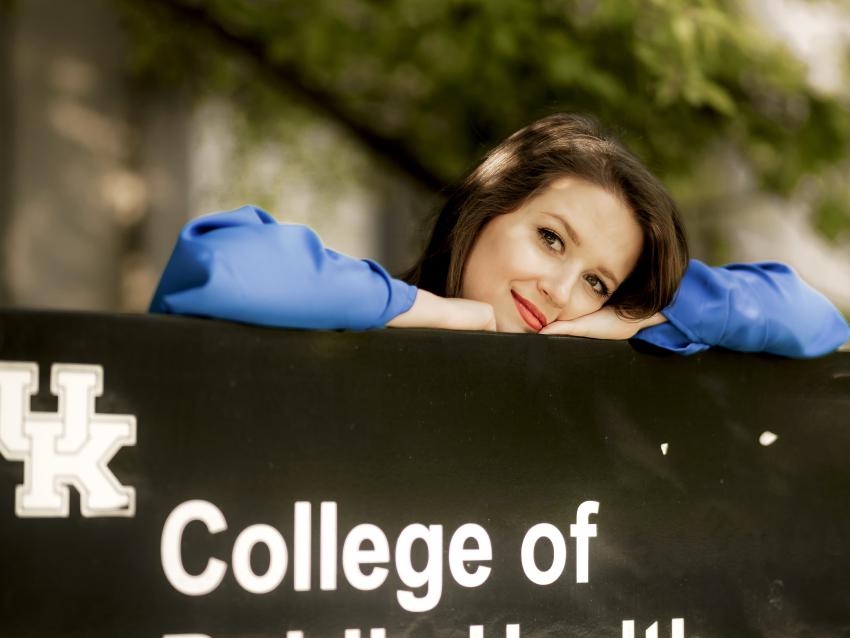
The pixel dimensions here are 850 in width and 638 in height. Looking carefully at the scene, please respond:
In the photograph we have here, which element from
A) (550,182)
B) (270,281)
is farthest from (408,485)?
(550,182)

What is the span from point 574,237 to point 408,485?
683mm

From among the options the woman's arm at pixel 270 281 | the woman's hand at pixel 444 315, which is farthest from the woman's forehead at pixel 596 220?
the woman's arm at pixel 270 281

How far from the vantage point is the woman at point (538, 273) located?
55.9 inches

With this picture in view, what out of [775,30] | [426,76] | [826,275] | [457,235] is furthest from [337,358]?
[826,275]

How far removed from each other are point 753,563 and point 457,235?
853 millimetres

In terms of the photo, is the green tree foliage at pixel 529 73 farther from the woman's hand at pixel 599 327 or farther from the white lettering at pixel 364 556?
the white lettering at pixel 364 556

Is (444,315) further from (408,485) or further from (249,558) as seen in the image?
(249,558)

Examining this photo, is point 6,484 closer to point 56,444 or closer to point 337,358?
point 56,444

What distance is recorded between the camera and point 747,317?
5.65 ft

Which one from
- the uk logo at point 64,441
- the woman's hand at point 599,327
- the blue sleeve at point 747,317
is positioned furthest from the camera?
the woman's hand at point 599,327

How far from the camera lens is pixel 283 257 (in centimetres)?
146

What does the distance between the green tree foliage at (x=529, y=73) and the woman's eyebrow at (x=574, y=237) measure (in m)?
1.51

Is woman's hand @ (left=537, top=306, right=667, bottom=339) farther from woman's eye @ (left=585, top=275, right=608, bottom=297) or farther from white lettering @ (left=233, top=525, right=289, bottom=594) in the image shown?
white lettering @ (left=233, top=525, right=289, bottom=594)

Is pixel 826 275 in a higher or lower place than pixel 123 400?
higher
